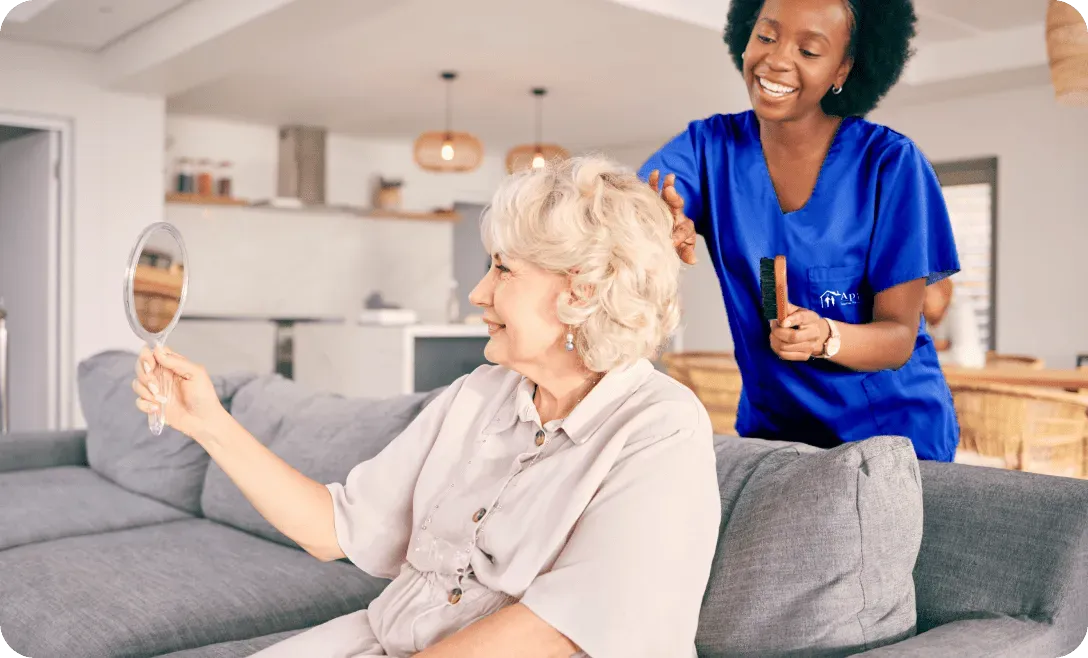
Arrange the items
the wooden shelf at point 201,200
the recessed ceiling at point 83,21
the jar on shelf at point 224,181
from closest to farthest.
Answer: the recessed ceiling at point 83,21, the wooden shelf at point 201,200, the jar on shelf at point 224,181

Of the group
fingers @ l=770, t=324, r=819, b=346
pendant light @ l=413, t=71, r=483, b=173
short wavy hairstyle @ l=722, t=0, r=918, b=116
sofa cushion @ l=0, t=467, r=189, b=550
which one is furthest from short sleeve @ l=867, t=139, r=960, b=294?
pendant light @ l=413, t=71, r=483, b=173

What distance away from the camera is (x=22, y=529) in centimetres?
255

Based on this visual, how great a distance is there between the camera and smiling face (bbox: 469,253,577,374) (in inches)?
50.1

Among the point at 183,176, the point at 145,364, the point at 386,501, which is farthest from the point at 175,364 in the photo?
the point at 183,176

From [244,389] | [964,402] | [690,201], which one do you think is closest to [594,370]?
[690,201]

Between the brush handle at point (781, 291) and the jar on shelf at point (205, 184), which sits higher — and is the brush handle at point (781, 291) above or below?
below

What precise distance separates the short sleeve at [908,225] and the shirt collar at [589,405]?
46 cm

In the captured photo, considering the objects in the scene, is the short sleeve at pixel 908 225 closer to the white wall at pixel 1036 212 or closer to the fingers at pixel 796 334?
the fingers at pixel 796 334

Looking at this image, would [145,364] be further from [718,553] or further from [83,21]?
[83,21]

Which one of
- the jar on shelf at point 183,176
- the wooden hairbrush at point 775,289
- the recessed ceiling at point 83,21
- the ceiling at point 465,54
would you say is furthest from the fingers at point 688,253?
the jar on shelf at point 183,176

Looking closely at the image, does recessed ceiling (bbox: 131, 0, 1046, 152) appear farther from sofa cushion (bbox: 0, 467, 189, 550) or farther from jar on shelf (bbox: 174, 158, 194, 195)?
sofa cushion (bbox: 0, 467, 189, 550)

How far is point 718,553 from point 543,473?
1.08ft

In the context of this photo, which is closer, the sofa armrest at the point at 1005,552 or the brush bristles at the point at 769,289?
the sofa armrest at the point at 1005,552

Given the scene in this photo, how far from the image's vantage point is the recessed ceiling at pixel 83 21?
5.08 meters
